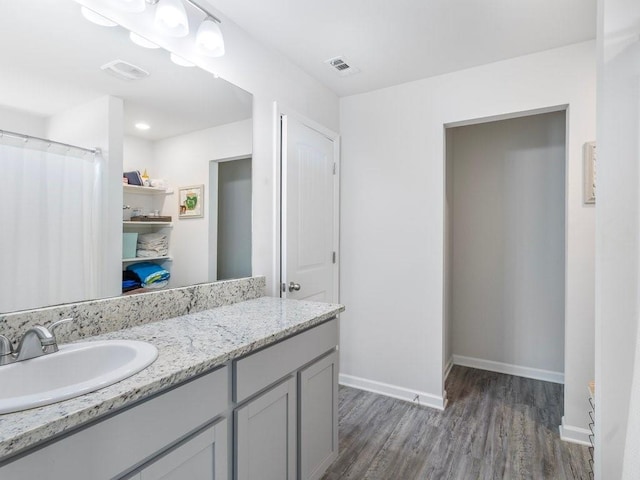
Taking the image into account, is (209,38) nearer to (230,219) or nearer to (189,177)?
(189,177)

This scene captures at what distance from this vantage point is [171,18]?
1.54 metres

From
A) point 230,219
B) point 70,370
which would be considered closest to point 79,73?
point 230,219

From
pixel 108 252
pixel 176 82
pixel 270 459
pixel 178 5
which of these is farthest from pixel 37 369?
pixel 178 5

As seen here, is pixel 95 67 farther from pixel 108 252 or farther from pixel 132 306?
pixel 132 306

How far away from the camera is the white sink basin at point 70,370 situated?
2.72 ft

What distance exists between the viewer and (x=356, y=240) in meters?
2.94

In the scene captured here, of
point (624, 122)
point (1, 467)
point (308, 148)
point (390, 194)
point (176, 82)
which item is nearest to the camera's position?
point (1, 467)

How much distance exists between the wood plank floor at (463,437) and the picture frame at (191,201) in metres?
1.53

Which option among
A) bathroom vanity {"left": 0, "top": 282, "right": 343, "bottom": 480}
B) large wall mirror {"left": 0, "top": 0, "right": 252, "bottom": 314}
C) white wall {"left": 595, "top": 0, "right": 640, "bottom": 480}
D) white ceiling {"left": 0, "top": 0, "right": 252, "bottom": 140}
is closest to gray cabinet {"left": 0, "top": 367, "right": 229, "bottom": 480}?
bathroom vanity {"left": 0, "top": 282, "right": 343, "bottom": 480}

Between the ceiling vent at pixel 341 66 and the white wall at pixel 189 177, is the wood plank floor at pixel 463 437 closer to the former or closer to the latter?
the white wall at pixel 189 177

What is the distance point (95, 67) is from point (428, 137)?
6.87ft

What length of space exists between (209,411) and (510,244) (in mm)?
2952

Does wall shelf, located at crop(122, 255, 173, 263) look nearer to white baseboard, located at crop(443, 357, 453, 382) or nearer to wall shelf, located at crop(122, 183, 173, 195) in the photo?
wall shelf, located at crop(122, 183, 173, 195)

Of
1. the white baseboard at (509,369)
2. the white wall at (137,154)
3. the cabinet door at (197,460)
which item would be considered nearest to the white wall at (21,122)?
the white wall at (137,154)
